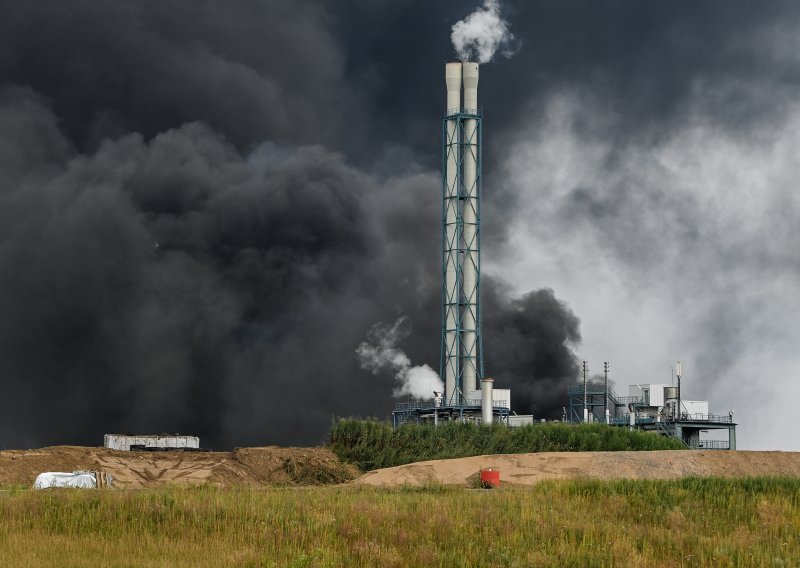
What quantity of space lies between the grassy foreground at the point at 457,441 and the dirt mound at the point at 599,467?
6.04m

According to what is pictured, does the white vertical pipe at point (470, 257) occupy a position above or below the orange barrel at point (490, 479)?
above

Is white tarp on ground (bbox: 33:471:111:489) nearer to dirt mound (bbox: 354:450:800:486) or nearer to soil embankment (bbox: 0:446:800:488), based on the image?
soil embankment (bbox: 0:446:800:488)

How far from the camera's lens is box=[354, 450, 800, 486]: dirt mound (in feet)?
141

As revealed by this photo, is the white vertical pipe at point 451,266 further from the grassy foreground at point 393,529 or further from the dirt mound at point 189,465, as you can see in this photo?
the grassy foreground at point 393,529

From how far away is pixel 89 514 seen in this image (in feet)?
90.3

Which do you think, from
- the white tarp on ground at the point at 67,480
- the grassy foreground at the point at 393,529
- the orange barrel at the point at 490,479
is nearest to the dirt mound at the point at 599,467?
the orange barrel at the point at 490,479

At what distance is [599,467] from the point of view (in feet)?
142

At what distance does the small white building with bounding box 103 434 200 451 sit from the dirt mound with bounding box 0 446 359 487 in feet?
63.6

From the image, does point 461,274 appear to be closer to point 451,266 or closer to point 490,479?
point 451,266

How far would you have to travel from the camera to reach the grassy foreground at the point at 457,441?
5294cm

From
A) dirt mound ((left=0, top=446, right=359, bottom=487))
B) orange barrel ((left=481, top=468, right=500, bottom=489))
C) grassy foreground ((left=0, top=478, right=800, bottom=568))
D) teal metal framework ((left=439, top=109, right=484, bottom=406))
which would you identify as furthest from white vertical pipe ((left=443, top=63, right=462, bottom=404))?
grassy foreground ((left=0, top=478, right=800, bottom=568))

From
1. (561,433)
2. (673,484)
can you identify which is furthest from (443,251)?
(673,484)

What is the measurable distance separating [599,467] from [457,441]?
1292cm

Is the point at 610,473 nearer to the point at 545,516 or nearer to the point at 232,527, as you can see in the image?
the point at 545,516
